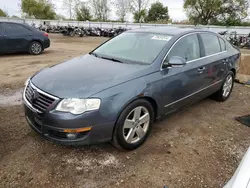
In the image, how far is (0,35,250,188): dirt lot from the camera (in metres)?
2.32

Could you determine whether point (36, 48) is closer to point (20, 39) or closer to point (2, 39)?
point (20, 39)

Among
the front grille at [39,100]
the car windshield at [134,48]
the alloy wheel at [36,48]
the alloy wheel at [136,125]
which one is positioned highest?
the car windshield at [134,48]

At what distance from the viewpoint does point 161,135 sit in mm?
3195

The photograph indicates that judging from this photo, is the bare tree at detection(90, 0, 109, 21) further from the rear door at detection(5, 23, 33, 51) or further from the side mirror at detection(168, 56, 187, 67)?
the side mirror at detection(168, 56, 187, 67)

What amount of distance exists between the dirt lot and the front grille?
25.9 inches

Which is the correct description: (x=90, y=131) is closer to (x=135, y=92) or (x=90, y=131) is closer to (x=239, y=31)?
(x=135, y=92)

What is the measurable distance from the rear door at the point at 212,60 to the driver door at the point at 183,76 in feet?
0.50

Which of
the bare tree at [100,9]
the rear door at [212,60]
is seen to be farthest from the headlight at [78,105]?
the bare tree at [100,9]

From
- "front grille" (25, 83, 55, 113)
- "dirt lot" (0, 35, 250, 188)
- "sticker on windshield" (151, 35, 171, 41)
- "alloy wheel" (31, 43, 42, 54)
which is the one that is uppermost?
"sticker on windshield" (151, 35, 171, 41)

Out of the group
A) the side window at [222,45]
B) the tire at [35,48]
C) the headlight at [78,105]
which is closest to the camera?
the headlight at [78,105]

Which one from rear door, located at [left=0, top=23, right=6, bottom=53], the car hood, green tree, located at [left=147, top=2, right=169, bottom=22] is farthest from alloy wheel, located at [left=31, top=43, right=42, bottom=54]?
green tree, located at [left=147, top=2, right=169, bottom=22]

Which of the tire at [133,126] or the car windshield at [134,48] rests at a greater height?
the car windshield at [134,48]

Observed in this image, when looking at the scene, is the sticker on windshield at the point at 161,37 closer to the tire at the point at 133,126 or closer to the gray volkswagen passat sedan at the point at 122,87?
the gray volkswagen passat sedan at the point at 122,87

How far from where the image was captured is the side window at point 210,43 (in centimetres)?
382
